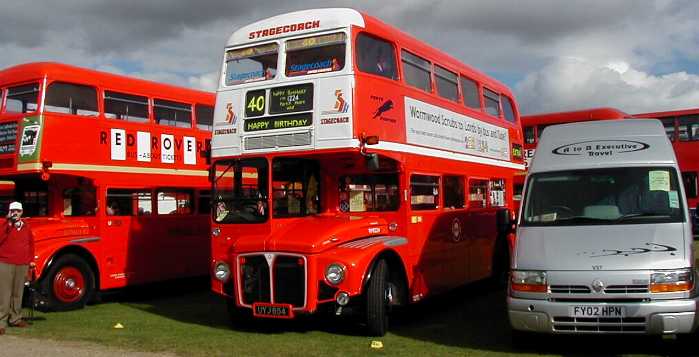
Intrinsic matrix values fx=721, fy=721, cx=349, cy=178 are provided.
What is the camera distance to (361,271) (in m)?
8.77

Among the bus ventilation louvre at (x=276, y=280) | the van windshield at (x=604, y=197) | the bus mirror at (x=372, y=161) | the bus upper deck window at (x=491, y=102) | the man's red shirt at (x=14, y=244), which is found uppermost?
the bus upper deck window at (x=491, y=102)

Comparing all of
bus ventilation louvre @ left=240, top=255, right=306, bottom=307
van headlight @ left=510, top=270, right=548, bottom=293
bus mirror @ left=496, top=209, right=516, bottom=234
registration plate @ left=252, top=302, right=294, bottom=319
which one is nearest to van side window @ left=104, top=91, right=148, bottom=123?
bus ventilation louvre @ left=240, top=255, right=306, bottom=307

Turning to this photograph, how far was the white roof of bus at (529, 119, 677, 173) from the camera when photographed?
28.3 feet

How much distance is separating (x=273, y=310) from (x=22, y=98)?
6729mm

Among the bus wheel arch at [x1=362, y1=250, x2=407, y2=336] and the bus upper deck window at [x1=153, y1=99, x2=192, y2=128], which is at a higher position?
the bus upper deck window at [x1=153, y1=99, x2=192, y2=128]

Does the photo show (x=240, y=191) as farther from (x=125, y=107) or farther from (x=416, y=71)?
(x=125, y=107)

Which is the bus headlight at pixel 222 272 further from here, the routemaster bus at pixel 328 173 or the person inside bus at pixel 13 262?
the person inside bus at pixel 13 262

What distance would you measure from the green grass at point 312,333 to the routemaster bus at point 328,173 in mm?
417

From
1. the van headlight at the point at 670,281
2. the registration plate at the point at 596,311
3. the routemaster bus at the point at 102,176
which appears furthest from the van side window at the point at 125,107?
the van headlight at the point at 670,281

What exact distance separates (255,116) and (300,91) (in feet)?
2.53

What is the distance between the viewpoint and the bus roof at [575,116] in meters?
22.9

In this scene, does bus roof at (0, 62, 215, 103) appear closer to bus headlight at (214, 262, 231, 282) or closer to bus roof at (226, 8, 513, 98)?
bus roof at (226, 8, 513, 98)

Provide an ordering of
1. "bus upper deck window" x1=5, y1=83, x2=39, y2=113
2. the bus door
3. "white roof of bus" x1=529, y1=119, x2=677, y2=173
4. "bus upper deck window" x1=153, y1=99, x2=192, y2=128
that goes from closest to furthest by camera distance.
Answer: "white roof of bus" x1=529, y1=119, x2=677, y2=173 → "bus upper deck window" x1=5, y1=83, x2=39, y2=113 → the bus door → "bus upper deck window" x1=153, y1=99, x2=192, y2=128

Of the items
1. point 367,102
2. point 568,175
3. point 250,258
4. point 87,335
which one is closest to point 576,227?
point 568,175
